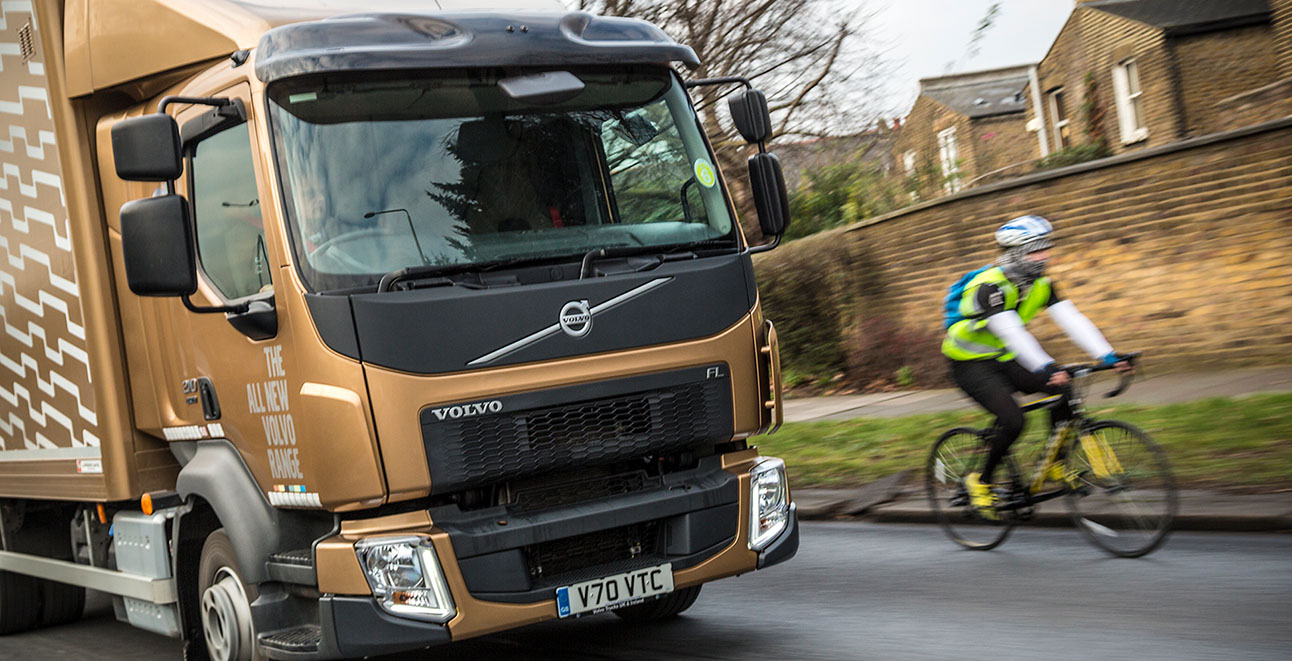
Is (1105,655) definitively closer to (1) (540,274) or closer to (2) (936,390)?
(1) (540,274)

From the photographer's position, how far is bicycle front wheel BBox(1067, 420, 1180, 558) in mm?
6305

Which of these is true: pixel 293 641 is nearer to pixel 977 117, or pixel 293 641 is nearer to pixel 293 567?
pixel 293 567

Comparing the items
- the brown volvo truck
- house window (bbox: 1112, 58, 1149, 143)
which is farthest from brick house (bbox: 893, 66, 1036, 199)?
the brown volvo truck

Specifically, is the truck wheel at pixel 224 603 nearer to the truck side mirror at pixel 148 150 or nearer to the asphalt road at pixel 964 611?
the asphalt road at pixel 964 611

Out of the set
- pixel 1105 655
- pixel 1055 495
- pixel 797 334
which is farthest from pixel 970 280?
pixel 797 334

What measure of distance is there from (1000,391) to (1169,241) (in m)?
5.16

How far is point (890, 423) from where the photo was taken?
11.2 m

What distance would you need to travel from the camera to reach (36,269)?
626cm

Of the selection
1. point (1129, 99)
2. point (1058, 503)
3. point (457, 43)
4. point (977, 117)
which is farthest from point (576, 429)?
point (977, 117)

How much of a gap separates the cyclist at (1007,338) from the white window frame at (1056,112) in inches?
880

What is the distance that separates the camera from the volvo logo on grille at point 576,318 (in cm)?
489

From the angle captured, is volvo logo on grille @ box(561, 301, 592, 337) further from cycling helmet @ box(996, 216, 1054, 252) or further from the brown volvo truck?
cycling helmet @ box(996, 216, 1054, 252)

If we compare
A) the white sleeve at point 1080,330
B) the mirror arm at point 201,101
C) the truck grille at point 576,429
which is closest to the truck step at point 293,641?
the truck grille at point 576,429

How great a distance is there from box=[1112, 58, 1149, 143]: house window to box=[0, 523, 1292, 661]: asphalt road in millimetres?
17849
